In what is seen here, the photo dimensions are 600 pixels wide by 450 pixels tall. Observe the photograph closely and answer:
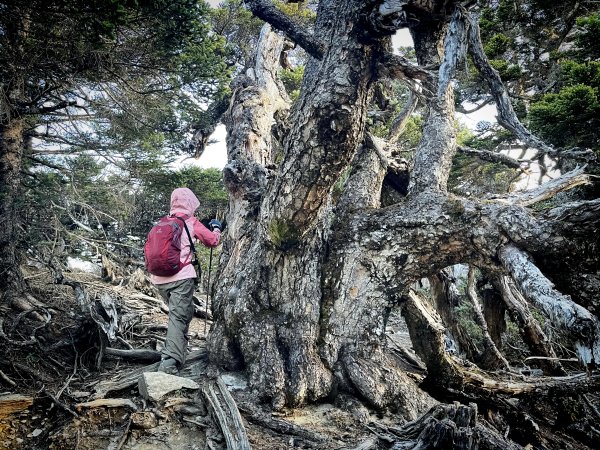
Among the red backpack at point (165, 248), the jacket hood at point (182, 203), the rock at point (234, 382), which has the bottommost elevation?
the rock at point (234, 382)

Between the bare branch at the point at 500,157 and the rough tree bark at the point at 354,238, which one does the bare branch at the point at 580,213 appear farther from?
the bare branch at the point at 500,157

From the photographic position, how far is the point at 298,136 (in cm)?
286

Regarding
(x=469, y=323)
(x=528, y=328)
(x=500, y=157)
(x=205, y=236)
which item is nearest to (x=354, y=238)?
(x=205, y=236)

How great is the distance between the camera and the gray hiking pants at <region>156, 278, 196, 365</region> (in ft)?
11.5

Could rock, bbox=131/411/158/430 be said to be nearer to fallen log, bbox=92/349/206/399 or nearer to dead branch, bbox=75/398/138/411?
dead branch, bbox=75/398/138/411

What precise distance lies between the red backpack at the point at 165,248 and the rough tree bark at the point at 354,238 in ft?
1.94

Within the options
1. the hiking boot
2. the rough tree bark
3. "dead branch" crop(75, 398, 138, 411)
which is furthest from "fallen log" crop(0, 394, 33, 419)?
the rough tree bark

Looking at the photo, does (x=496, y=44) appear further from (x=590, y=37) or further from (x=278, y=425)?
(x=278, y=425)

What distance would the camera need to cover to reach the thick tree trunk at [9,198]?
5.75 meters

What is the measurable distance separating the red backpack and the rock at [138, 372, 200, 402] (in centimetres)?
105

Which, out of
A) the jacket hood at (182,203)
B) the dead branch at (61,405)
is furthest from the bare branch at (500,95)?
the dead branch at (61,405)

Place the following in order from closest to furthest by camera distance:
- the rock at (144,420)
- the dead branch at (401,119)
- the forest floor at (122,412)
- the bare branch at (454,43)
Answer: the bare branch at (454,43), the forest floor at (122,412), the rock at (144,420), the dead branch at (401,119)

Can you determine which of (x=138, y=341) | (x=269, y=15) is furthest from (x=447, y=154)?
(x=138, y=341)

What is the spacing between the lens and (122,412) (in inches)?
103
